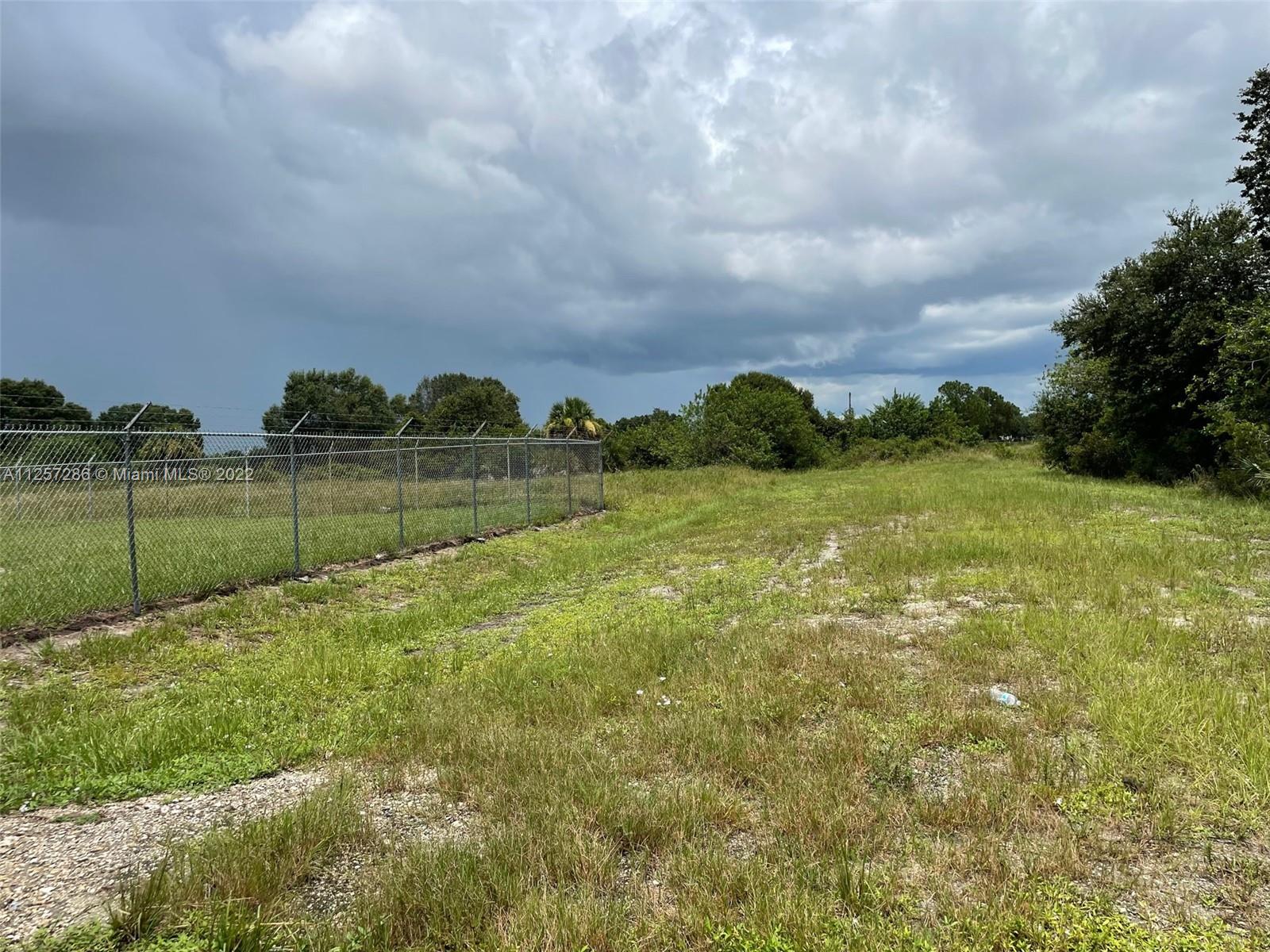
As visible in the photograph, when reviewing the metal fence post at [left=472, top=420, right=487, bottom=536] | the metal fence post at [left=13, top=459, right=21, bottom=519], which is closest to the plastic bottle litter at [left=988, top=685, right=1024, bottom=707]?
the metal fence post at [left=13, top=459, right=21, bottom=519]

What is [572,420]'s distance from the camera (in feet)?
159

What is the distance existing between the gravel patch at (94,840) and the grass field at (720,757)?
0.18 metres

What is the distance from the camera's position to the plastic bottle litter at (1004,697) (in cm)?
419

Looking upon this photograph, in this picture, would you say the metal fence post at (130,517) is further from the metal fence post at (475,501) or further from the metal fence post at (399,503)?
the metal fence post at (475,501)

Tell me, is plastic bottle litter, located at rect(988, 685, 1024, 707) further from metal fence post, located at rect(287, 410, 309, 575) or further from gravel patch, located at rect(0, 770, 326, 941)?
metal fence post, located at rect(287, 410, 309, 575)

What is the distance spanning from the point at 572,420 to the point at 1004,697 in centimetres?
4516

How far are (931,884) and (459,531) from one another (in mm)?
11863

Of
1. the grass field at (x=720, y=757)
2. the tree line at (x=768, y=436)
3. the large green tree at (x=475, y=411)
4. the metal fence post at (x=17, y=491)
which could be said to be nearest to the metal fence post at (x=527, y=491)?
the grass field at (x=720, y=757)

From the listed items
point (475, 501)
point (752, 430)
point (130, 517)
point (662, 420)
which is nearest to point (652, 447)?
point (752, 430)

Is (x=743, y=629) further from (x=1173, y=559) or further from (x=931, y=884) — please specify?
(x=1173, y=559)

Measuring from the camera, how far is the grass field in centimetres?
236

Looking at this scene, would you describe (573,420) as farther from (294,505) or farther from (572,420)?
(294,505)

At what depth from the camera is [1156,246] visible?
66.1 feet

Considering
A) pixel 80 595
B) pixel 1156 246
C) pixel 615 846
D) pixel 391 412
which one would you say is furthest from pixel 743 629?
pixel 391 412
